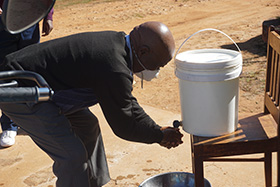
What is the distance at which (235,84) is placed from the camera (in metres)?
2.39

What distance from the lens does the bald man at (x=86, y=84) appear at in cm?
233

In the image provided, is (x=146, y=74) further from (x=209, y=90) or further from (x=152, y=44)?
(x=209, y=90)

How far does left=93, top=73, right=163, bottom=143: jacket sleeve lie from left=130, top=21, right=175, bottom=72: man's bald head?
0.19 metres

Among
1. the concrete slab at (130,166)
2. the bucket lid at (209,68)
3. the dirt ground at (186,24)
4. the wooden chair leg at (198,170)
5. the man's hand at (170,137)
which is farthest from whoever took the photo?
the dirt ground at (186,24)

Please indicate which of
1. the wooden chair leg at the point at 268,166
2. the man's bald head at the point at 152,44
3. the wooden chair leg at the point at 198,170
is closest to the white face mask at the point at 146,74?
the man's bald head at the point at 152,44

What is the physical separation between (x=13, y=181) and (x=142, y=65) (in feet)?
5.95

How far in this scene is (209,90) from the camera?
234 cm

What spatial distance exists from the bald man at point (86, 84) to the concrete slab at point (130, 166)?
0.87 meters

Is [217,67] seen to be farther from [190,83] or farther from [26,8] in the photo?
[26,8]

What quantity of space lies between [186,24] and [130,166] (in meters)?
7.36

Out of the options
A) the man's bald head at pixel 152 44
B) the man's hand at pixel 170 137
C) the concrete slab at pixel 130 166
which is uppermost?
the man's bald head at pixel 152 44

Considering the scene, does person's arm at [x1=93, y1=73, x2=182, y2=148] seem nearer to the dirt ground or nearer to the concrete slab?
the concrete slab

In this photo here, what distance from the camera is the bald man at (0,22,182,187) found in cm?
233

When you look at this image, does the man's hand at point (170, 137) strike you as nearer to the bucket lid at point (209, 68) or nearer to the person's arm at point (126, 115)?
the person's arm at point (126, 115)
